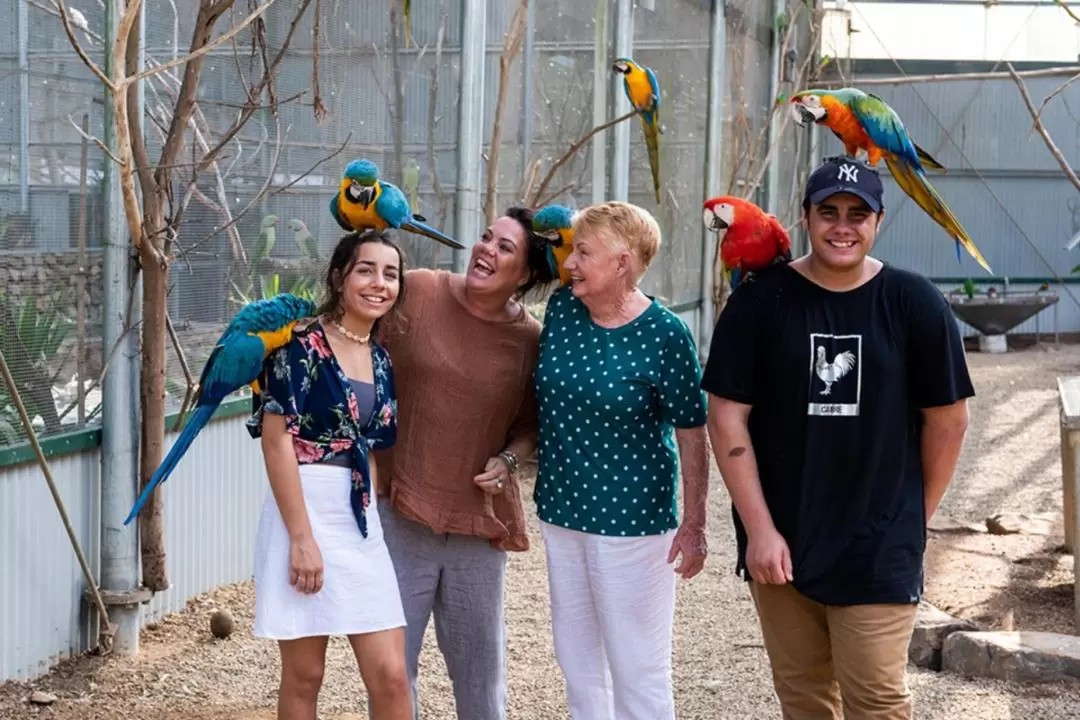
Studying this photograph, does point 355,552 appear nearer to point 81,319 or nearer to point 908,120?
point 81,319

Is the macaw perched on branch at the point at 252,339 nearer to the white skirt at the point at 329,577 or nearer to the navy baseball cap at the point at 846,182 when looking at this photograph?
the white skirt at the point at 329,577

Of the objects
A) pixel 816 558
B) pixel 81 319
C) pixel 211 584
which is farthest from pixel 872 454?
pixel 211 584

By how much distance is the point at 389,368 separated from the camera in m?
2.57

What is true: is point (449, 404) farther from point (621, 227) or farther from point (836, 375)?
point (836, 375)

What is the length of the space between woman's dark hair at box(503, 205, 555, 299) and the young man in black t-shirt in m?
0.45

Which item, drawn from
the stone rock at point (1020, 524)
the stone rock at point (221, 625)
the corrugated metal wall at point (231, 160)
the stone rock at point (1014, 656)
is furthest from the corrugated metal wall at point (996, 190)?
the stone rock at point (221, 625)

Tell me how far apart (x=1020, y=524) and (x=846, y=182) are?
13.8 feet

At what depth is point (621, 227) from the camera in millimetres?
2535

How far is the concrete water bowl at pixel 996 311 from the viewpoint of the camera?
14.4 m

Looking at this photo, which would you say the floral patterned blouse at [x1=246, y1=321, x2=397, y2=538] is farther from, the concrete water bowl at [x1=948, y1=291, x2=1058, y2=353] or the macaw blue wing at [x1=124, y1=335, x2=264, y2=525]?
the concrete water bowl at [x1=948, y1=291, x2=1058, y2=353]

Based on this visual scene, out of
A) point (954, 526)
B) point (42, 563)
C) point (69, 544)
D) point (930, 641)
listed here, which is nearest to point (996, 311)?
point (954, 526)

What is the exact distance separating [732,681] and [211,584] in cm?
188

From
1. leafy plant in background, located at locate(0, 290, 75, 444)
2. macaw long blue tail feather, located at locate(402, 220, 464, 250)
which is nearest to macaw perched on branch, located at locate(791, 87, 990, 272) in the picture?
macaw long blue tail feather, located at locate(402, 220, 464, 250)

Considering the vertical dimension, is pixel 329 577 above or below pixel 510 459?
below
